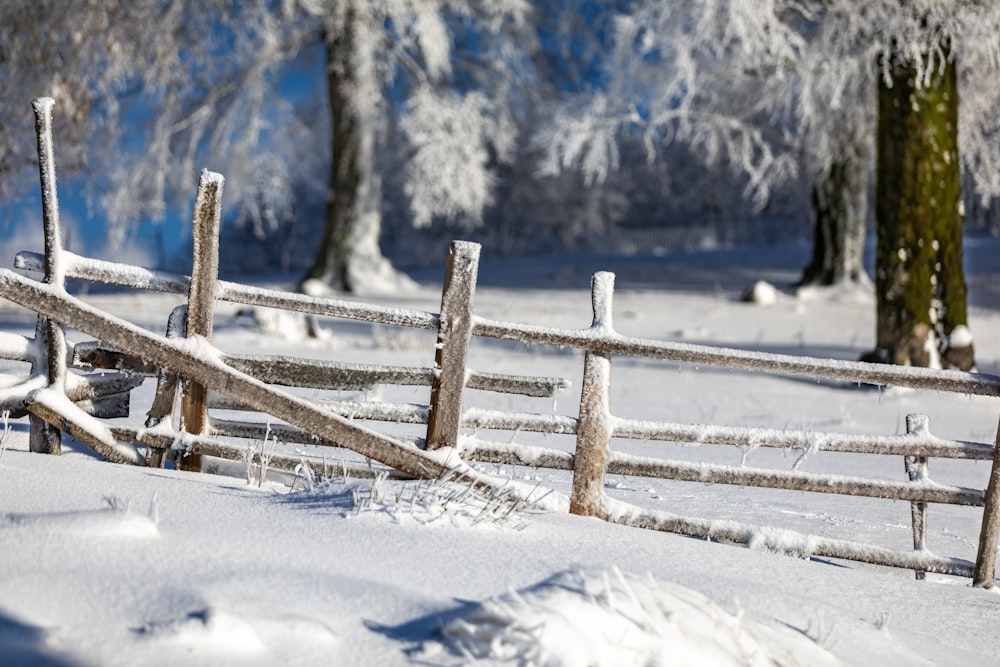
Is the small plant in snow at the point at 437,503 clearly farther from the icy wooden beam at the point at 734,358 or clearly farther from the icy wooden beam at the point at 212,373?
the icy wooden beam at the point at 734,358

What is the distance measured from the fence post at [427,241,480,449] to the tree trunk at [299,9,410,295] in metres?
13.9

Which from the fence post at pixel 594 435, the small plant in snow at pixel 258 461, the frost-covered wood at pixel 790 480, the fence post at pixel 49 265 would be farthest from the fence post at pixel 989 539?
the fence post at pixel 49 265

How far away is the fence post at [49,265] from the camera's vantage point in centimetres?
414

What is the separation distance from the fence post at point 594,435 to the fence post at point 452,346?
0.62m

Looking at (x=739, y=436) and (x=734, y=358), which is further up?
(x=734, y=358)

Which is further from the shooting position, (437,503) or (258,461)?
(258,461)

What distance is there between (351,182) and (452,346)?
592 inches

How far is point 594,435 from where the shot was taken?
4371 millimetres

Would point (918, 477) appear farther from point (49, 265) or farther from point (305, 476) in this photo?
point (49, 265)

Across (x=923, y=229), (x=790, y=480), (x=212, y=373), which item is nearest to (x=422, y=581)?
(x=212, y=373)

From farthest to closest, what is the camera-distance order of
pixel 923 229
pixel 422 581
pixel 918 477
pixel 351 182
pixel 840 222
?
pixel 351 182, pixel 840 222, pixel 923 229, pixel 918 477, pixel 422 581

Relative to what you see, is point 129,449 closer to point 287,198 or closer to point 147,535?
point 147,535

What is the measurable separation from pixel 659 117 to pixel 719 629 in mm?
14579

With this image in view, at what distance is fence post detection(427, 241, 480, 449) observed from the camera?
4.16m
